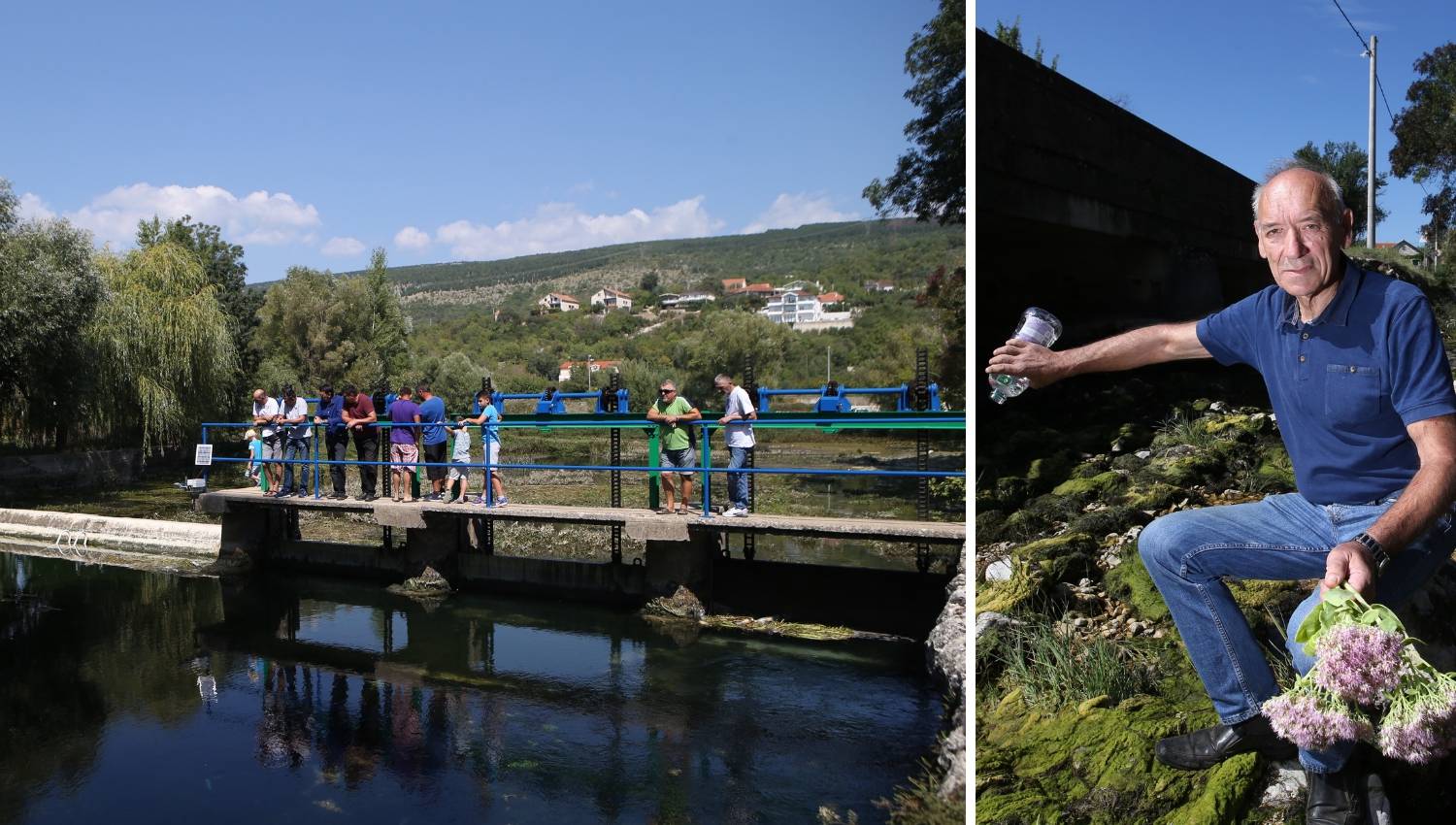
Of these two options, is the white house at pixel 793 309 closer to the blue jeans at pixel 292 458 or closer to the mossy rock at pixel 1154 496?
the blue jeans at pixel 292 458

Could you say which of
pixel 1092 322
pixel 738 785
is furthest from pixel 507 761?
pixel 1092 322

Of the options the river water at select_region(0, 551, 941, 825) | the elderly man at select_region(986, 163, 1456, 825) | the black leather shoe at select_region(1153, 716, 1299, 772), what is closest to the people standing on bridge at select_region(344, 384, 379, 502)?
the river water at select_region(0, 551, 941, 825)

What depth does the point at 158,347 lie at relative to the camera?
19875 millimetres

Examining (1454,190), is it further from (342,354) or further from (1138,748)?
(342,354)

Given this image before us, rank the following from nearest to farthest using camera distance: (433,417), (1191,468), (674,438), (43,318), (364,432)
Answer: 1. (1191,468)
2. (674,438)
3. (433,417)
4. (364,432)
5. (43,318)

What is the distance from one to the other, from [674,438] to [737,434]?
0.74 metres

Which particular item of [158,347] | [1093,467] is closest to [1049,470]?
[1093,467]

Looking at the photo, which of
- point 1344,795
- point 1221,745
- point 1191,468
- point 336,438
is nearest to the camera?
point 1344,795

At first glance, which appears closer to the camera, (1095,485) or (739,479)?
(1095,485)

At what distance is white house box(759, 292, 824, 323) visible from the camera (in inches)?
2763

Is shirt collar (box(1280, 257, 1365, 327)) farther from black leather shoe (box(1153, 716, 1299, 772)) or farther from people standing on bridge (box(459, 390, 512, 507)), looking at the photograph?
people standing on bridge (box(459, 390, 512, 507))

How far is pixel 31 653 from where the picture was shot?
803cm

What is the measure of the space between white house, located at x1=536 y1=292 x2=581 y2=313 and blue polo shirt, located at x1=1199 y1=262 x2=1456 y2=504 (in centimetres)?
8440

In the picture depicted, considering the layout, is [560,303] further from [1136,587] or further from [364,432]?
[1136,587]
